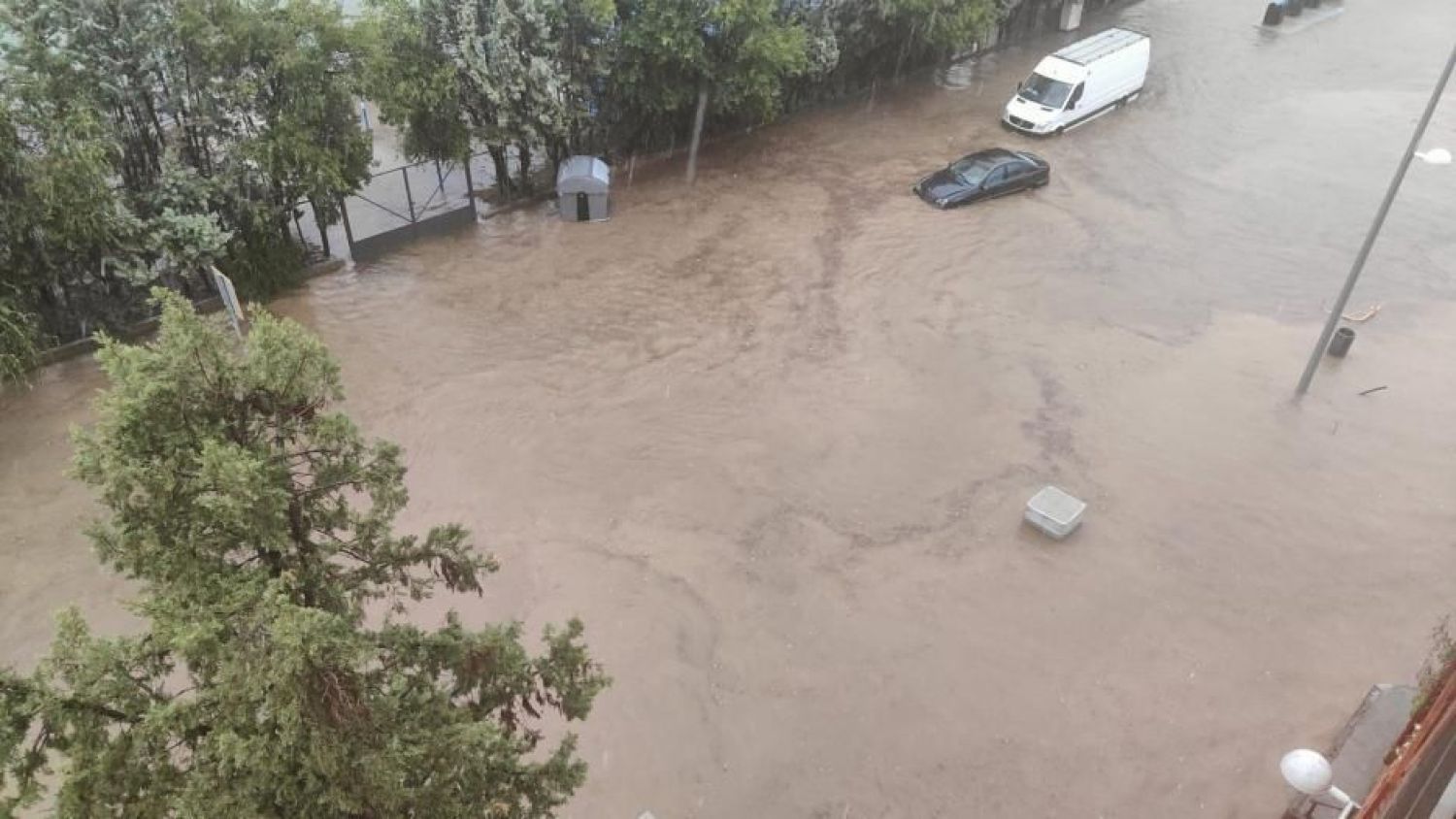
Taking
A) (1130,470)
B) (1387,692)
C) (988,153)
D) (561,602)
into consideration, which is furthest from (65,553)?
(988,153)

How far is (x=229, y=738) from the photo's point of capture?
17.7 feet

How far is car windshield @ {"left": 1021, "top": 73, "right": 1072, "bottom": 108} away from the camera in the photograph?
25.7 metres

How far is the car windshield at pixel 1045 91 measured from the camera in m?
25.7

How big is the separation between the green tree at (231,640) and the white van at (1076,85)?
2315 cm

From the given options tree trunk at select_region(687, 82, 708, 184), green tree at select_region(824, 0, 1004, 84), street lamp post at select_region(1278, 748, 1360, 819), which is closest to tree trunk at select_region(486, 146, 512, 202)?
tree trunk at select_region(687, 82, 708, 184)

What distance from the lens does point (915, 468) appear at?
15523 mm

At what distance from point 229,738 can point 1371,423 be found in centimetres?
1796

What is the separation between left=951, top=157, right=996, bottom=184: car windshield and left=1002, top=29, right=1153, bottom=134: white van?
3830 mm

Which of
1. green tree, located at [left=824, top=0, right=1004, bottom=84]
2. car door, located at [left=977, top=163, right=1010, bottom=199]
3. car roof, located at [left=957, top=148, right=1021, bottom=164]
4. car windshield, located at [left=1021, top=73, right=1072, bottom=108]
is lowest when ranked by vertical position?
car door, located at [left=977, top=163, right=1010, bottom=199]

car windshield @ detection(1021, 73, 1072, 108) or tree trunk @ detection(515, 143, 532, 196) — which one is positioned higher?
car windshield @ detection(1021, 73, 1072, 108)

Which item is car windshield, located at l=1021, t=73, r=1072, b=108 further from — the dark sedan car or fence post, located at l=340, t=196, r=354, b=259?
fence post, located at l=340, t=196, r=354, b=259

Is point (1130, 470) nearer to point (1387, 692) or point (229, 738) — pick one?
point (1387, 692)

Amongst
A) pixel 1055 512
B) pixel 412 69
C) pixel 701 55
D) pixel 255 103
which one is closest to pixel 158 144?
pixel 255 103

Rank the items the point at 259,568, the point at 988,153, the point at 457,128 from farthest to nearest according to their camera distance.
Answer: the point at 988,153 → the point at 457,128 → the point at 259,568
